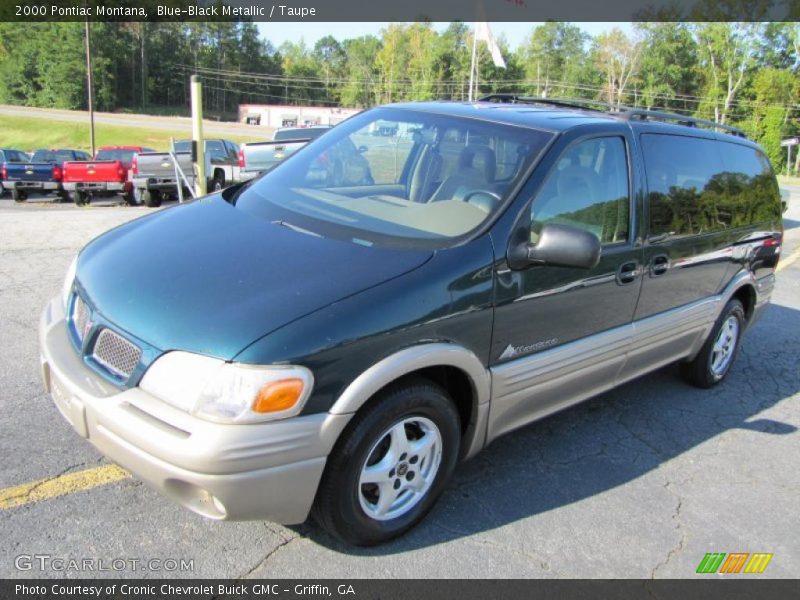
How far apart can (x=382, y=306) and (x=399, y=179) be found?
1311mm

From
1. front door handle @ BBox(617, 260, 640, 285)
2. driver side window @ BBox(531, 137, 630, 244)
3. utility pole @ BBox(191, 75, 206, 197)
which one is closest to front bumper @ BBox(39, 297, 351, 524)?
driver side window @ BBox(531, 137, 630, 244)

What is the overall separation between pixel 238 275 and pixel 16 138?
6560 cm

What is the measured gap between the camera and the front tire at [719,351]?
474 centimetres

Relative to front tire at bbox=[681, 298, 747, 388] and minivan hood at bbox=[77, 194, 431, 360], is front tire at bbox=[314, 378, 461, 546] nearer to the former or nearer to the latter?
minivan hood at bbox=[77, 194, 431, 360]

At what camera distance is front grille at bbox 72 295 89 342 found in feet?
8.80

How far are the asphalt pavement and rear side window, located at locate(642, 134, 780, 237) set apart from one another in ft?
4.25

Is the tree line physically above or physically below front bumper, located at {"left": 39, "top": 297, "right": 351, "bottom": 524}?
above

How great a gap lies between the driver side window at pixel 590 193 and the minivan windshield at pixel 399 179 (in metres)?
0.18

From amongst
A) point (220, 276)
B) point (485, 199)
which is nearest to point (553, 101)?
point (485, 199)

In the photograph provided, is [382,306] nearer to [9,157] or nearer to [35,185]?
[35,185]

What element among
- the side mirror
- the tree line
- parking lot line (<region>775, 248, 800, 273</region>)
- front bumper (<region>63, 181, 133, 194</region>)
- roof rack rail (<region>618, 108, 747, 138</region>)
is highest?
the tree line

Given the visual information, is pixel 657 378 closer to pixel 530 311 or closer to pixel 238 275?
pixel 530 311

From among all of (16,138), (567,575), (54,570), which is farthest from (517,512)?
(16,138)

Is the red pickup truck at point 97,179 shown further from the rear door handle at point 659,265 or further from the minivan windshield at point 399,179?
the rear door handle at point 659,265
